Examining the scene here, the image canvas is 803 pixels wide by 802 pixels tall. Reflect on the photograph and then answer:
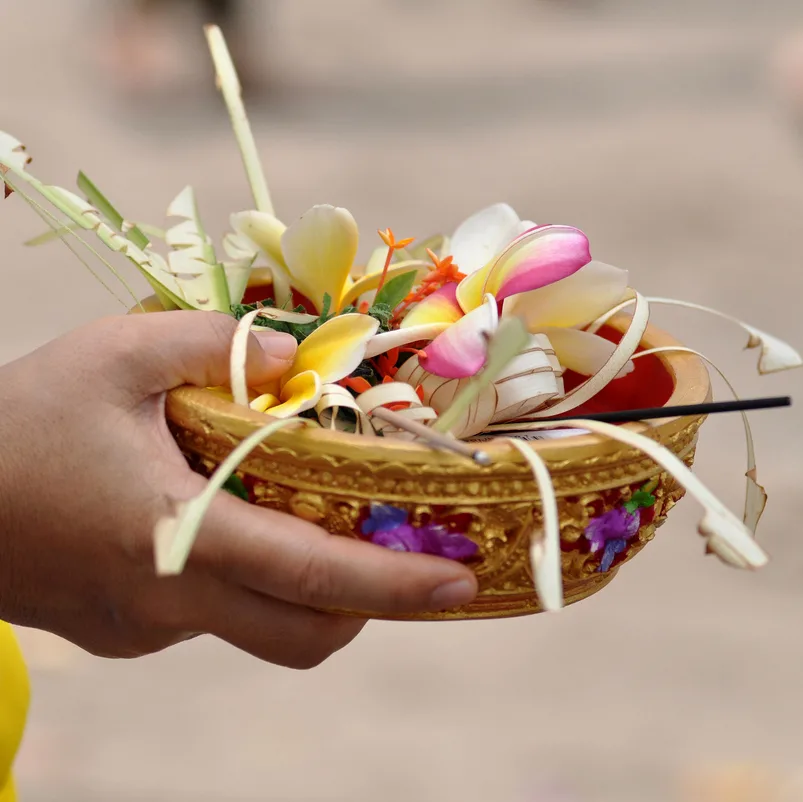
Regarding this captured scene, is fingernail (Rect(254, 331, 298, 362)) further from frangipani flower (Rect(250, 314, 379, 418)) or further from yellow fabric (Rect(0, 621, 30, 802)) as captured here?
yellow fabric (Rect(0, 621, 30, 802))

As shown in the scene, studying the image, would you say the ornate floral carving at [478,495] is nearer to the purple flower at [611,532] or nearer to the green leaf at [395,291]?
the purple flower at [611,532]

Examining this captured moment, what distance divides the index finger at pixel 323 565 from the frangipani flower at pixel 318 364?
0.06m

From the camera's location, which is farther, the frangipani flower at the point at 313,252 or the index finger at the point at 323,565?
the frangipani flower at the point at 313,252

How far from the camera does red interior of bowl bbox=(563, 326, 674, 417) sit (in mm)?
653

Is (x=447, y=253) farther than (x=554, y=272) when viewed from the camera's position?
Yes

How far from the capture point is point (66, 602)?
1.95ft

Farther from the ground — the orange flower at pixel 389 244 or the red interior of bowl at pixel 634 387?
the orange flower at pixel 389 244

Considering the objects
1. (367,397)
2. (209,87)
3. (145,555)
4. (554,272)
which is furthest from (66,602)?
(209,87)

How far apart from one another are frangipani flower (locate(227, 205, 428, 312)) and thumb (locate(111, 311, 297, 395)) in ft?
0.27

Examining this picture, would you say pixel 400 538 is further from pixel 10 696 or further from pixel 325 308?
pixel 10 696

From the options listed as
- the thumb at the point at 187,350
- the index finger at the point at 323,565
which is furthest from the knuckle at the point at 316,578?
the thumb at the point at 187,350

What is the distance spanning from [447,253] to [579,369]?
0.12 m

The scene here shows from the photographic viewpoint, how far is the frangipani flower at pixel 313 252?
636mm

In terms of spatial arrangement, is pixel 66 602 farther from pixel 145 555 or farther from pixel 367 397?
pixel 367 397
